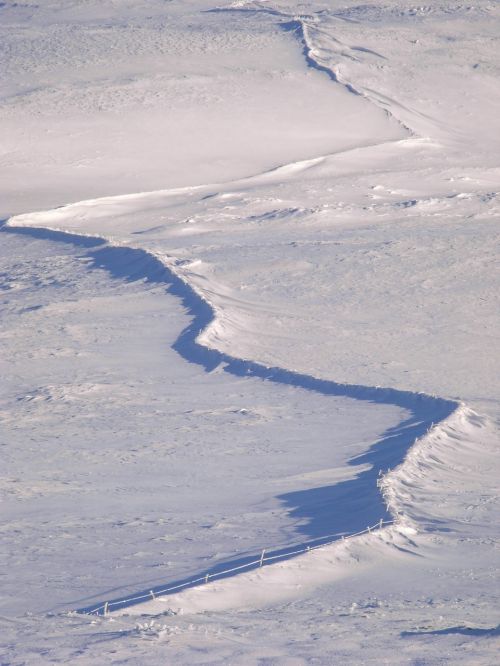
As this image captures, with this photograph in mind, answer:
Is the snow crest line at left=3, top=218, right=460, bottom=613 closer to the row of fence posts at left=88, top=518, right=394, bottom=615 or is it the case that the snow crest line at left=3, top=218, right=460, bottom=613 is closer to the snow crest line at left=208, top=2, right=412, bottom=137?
the row of fence posts at left=88, top=518, right=394, bottom=615

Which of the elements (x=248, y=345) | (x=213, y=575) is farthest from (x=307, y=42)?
(x=213, y=575)

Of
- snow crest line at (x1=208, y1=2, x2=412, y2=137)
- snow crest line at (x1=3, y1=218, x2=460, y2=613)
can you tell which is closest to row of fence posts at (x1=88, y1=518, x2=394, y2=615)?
snow crest line at (x1=3, y1=218, x2=460, y2=613)

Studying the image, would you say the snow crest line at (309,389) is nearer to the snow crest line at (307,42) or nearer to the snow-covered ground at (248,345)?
the snow-covered ground at (248,345)

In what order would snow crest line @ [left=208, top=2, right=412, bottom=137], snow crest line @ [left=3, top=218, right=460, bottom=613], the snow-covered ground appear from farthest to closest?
1. snow crest line @ [left=208, top=2, right=412, bottom=137]
2. snow crest line @ [left=3, top=218, right=460, bottom=613]
3. the snow-covered ground

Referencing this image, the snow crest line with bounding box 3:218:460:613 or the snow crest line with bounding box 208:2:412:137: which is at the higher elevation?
the snow crest line with bounding box 208:2:412:137

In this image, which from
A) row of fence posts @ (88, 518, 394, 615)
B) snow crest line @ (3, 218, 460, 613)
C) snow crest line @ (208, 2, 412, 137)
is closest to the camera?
row of fence posts @ (88, 518, 394, 615)

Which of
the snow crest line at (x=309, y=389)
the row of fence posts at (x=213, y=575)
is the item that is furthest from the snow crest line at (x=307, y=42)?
the row of fence posts at (x=213, y=575)

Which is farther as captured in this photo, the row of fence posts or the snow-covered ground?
the snow-covered ground

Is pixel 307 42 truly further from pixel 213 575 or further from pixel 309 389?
pixel 213 575
